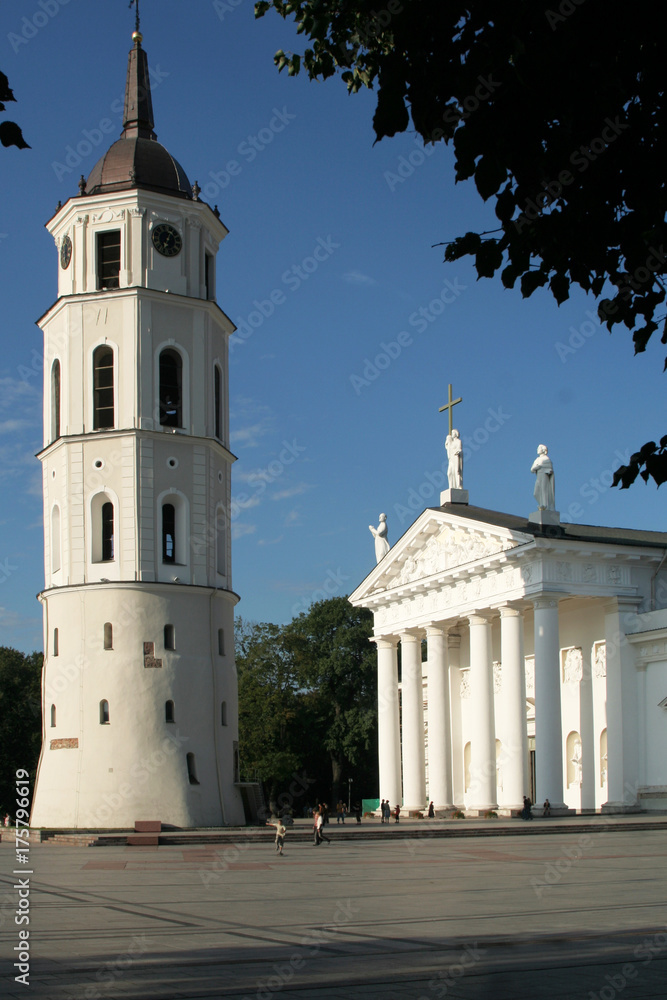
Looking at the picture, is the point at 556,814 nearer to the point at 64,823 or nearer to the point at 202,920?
the point at 64,823

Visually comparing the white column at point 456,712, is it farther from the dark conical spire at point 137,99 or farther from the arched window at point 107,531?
the dark conical spire at point 137,99

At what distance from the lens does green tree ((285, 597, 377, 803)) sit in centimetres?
8075

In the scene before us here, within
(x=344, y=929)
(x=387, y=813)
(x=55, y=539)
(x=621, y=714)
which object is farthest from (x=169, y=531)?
(x=344, y=929)

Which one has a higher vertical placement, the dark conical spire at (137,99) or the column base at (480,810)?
the dark conical spire at (137,99)

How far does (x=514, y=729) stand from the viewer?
44.6 meters

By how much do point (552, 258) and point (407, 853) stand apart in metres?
24.1

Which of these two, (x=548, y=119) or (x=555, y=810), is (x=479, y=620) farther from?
(x=548, y=119)

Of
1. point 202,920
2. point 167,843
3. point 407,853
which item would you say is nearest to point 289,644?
point 167,843

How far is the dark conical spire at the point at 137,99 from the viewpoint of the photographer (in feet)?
155

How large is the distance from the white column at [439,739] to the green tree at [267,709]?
68.8 feet

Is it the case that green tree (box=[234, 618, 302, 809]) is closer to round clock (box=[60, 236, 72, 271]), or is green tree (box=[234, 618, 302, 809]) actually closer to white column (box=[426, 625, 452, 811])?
white column (box=[426, 625, 452, 811])

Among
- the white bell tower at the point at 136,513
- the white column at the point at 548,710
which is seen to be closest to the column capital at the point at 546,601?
the white column at the point at 548,710

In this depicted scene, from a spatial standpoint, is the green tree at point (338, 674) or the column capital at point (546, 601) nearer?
the column capital at point (546, 601)

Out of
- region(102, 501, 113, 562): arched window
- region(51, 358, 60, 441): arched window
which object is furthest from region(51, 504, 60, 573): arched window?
region(51, 358, 60, 441): arched window
